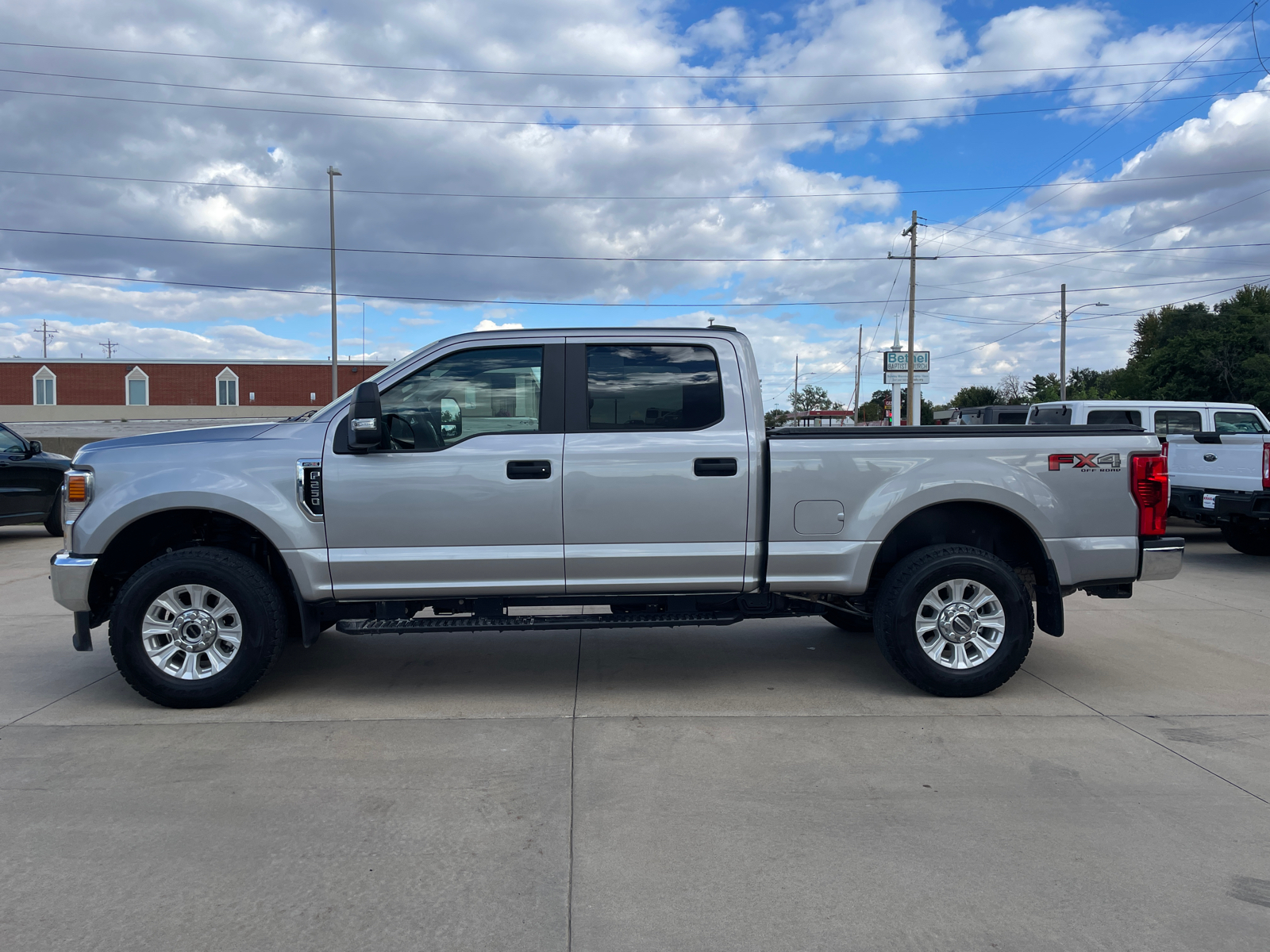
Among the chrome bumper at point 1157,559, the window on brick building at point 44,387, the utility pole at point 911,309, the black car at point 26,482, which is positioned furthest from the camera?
the window on brick building at point 44,387

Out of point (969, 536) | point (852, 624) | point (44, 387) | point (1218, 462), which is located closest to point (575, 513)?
point (969, 536)

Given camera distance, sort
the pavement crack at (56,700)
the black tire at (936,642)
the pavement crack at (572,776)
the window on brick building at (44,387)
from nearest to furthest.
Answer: the pavement crack at (572,776) < the pavement crack at (56,700) < the black tire at (936,642) < the window on brick building at (44,387)

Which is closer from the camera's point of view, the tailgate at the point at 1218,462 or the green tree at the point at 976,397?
the tailgate at the point at 1218,462

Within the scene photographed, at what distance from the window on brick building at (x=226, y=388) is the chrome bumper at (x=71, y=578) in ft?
205

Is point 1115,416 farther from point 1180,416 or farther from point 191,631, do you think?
point 191,631

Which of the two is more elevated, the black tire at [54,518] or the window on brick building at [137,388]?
the window on brick building at [137,388]

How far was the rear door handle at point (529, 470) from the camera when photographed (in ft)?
16.8

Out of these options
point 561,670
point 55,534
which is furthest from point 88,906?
point 55,534

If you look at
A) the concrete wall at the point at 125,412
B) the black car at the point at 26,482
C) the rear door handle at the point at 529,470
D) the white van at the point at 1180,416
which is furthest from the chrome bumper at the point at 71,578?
the concrete wall at the point at 125,412

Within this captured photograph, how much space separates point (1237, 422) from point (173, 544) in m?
14.2

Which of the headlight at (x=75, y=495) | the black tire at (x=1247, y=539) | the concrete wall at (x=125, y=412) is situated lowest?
the black tire at (x=1247, y=539)

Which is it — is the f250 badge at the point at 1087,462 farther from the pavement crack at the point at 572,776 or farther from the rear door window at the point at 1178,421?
the rear door window at the point at 1178,421

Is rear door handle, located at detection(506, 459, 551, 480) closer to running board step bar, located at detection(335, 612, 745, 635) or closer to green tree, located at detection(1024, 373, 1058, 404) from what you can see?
running board step bar, located at detection(335, 612, 745, 635)

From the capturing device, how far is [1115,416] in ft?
45.6
